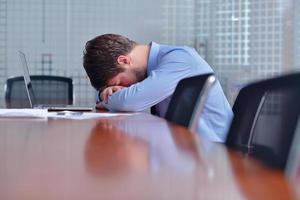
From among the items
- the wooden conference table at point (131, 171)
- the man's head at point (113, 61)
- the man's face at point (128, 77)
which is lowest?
the wooden conference table at point (131, 171)

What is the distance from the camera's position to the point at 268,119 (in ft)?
3.49

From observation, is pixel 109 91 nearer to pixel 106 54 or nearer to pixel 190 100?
pixel 106 54

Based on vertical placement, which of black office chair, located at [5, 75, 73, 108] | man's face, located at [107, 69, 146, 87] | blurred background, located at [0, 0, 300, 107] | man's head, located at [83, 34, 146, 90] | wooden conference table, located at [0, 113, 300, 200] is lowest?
black office chair, located at [5, 75, 73, 108]

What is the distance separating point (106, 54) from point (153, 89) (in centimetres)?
29

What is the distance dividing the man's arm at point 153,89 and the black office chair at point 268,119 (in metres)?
0.70

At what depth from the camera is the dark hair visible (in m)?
2.07

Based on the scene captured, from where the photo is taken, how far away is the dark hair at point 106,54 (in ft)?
6.81

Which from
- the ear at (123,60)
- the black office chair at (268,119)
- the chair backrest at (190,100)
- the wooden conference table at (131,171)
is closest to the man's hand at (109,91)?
the ear at (123,60)

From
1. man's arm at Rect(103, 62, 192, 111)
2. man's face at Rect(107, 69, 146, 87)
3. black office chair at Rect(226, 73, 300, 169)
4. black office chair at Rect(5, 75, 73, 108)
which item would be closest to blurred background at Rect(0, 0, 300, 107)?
black office chair at Rect(5, 75, 73, 108)

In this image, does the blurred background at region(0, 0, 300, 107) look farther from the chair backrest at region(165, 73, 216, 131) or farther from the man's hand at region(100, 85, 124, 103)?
the chair backrest at region(165, 73, 216, 131)

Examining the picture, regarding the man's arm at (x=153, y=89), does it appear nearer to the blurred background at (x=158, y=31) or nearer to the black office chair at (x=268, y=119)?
the black office chair at (x=268, y=119)

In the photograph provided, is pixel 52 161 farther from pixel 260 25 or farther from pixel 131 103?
pixel 260 25

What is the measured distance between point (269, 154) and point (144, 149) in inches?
9.9

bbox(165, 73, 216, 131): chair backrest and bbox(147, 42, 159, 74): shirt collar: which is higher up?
bbox(147, 42, 159, 74): shirt collar
